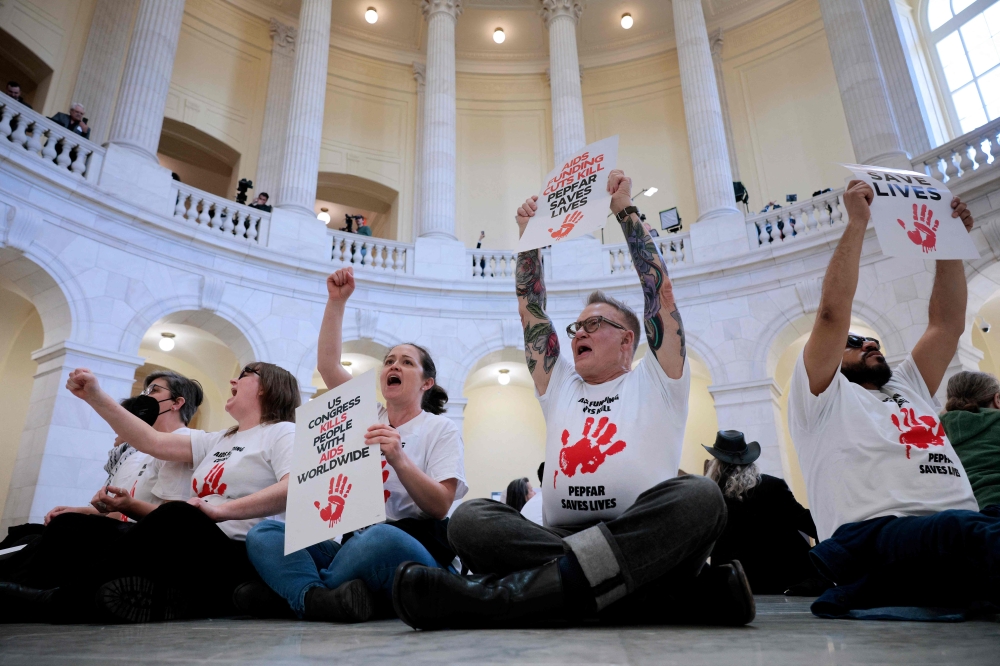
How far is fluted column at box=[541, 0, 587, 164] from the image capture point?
48.2ft

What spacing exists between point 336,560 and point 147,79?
11827 millimetres

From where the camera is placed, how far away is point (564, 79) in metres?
15.3

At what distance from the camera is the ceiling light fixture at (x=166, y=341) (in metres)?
12.8

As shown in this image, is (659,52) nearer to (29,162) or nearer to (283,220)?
(283,220)

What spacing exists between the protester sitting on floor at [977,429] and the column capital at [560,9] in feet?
48.9

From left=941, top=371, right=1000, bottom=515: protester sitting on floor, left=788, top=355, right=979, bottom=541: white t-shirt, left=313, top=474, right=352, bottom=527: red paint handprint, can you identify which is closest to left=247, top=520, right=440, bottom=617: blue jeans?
left=313, top=474, right=352, bottom=527: red paint handprint

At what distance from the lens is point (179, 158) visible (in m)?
17.2

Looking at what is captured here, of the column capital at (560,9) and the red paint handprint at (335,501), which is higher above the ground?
the column capital at (560,9)

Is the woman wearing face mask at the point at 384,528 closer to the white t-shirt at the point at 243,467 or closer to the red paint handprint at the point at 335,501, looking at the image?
the red paint handprint at the point at 335,501

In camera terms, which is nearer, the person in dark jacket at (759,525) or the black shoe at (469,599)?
the black shoe at (469,599)

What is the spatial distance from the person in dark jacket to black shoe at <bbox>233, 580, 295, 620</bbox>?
274 cm

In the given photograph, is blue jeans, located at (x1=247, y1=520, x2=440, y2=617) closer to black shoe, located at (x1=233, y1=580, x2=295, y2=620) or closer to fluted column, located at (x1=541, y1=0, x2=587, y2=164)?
black shoe, located at (x1=233, y1=580, x2=295, y2=620)

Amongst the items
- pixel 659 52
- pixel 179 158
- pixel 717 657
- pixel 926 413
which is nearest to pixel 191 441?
pixel 717 657

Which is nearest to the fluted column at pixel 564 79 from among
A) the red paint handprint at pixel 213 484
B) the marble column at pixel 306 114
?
the marble column at pixel 306 114
